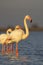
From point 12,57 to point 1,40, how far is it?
1971 millimetres

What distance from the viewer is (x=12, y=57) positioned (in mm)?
11805

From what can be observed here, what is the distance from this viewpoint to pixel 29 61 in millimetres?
10891

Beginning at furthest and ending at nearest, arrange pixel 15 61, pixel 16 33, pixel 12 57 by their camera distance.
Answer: pixel 16 33
pixel 12 57
pixel 15 61

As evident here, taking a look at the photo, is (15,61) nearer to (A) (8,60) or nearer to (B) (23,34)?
(A) (8,60)

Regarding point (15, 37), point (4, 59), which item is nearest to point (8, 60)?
point (4, 59)

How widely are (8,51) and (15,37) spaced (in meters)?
0.82

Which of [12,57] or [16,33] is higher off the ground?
[16,33]

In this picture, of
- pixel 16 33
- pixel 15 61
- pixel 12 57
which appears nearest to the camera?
pixel 15 61

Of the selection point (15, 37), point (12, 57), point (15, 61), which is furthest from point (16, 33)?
point (15, 61)

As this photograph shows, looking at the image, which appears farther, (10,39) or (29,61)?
(10,39)

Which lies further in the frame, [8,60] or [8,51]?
[8,51]

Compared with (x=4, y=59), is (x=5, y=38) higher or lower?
higher

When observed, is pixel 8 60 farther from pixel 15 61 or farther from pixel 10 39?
pixel 10 39

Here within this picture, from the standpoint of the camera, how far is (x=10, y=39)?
529 inches
